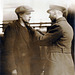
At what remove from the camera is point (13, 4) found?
5.29ft

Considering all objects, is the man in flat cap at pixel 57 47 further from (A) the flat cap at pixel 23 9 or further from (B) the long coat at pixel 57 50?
(A) the flat cap at pixel 23 9

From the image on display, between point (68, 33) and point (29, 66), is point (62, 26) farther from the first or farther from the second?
point (29, 66)

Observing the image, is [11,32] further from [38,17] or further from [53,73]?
[53,73]

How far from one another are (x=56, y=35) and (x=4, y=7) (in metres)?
0.55

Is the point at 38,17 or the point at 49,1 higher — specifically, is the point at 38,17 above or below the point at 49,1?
below

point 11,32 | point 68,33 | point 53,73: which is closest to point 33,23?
point 11,32

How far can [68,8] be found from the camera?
5.28 feet

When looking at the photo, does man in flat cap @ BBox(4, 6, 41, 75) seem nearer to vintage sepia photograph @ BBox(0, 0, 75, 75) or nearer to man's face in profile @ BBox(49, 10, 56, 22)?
vintage sepia photograph @ BBox(0, 0, 75, 75)

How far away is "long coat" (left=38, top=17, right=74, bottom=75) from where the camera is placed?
1.59 m

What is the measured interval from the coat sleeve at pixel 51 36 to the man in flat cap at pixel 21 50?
0.25 feet

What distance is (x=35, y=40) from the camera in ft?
5.29

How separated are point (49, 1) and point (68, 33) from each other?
13.9 inches

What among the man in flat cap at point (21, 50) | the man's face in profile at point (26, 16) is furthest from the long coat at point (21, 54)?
the man's face in profile at point (26, 16)

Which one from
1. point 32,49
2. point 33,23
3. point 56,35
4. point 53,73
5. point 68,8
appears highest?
point 68,8
